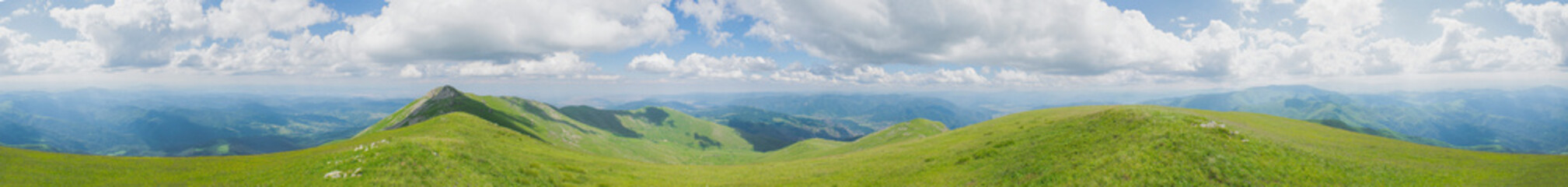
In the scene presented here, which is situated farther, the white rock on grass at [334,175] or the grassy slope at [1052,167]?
the white rock on grass at [334,175]

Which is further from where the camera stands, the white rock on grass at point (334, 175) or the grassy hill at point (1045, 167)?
the white rock on grass at point (334, 175)

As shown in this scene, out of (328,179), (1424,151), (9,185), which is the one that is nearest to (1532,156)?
(1424,151)

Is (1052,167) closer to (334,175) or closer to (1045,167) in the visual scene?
(1045,167)

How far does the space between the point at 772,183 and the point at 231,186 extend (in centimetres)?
3648

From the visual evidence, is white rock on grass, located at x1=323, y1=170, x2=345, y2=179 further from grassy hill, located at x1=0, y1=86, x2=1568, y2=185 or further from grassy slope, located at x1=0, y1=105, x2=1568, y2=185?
grassy slope, located at x1=0, y1=105, x2=1568, y2=185

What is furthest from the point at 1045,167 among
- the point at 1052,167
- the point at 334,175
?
the point at 334,175

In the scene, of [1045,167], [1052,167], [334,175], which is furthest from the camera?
[1045,167]

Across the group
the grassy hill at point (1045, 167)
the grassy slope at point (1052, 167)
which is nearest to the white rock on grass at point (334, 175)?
the grassy hill at point (1045, 167)

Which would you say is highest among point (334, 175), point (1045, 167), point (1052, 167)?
point (1052, 167)

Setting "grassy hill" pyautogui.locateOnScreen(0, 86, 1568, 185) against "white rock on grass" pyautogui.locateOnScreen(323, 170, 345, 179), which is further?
"white rock on grass" pyautogui.locateOnScreen(323, 170, 345, 179)

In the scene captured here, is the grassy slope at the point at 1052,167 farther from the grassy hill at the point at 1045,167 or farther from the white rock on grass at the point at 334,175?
the white rock on grass at the point at 334,175

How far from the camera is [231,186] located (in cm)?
3106

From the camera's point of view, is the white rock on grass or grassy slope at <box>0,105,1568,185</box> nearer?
grassy slope at <box>0,105,1568,185</box>

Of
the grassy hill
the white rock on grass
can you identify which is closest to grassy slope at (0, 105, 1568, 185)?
the grassy hill
